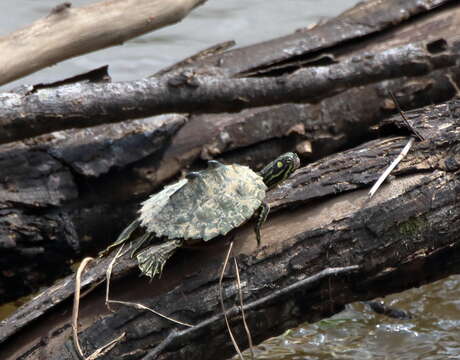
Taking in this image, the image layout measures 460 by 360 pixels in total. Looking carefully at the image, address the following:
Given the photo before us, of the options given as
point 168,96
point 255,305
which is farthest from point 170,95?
point 255,305

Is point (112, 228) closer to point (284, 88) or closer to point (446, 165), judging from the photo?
point (284, 88)

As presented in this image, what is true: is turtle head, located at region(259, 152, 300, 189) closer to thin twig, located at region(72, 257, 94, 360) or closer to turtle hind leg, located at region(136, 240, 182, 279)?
turtle hind leg, located at region(136, 240, 182, 279)

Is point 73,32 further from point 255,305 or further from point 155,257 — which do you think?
point 255,305

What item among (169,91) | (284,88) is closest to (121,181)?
(169,91)

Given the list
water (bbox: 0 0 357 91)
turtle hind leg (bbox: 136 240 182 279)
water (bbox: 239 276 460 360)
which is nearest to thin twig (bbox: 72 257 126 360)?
turtle hind leg (bbox: 136 240 182 279)

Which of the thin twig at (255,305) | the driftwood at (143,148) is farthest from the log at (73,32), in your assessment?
the thin twig at (255,305)

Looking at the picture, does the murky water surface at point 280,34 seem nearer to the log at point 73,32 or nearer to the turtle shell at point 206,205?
the turtle shell at point 206,205

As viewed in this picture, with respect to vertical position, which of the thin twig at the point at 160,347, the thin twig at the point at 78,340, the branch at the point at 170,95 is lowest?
the thin twig at the point at 160,347
